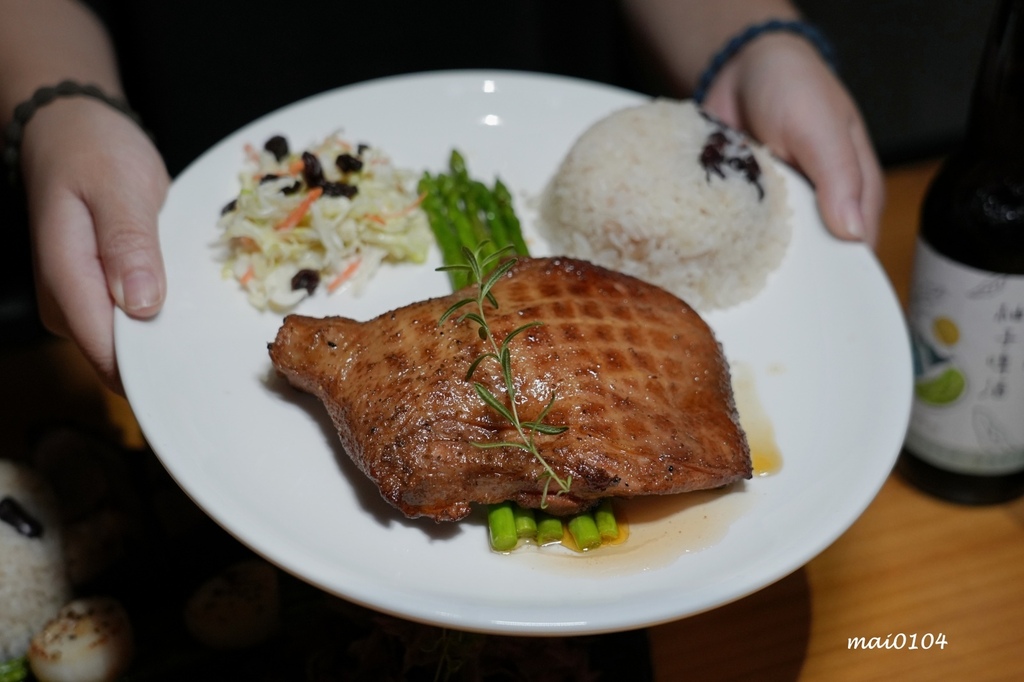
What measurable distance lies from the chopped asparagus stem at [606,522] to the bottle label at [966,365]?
150 centimetres

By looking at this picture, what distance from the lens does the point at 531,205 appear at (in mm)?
2922

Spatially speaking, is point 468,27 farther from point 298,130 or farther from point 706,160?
point 706,160

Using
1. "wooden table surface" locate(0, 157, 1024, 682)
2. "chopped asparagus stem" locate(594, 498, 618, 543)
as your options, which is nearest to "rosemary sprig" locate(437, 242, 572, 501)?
"chopped asparagus stem" locate(594, 498, 618, 543)

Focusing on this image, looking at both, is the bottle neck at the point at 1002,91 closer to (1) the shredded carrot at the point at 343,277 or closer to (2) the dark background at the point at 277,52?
(2) the dark background at the point at 277,52

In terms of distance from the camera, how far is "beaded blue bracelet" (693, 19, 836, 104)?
3266 millimetres

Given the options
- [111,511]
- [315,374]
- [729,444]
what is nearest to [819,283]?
[729,444]

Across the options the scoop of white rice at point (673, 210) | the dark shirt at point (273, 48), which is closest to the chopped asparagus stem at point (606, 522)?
the scoop of white rice at point (673, 210)

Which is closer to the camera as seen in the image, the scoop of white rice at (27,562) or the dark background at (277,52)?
the scoop of white rice at (27,562)

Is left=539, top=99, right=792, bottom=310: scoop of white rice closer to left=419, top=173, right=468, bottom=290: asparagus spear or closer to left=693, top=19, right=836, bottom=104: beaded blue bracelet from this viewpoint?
left=419, top=173, right=468, bottom=290: asparagus spear

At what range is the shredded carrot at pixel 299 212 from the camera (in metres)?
2.62

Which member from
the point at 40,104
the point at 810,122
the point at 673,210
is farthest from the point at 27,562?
the point at 810,122

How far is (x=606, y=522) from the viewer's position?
1898mm

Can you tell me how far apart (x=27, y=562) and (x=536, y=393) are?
171cm

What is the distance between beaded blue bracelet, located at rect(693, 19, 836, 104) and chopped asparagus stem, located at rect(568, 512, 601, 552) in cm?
211
